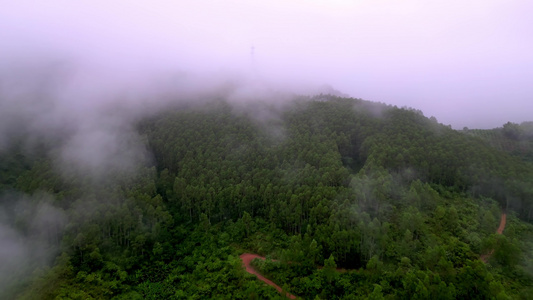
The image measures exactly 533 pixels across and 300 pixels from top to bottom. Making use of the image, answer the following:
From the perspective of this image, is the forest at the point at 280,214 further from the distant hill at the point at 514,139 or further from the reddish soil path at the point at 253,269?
the distant hill at the point at 514,139

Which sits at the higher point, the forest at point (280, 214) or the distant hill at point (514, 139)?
the distant hill at point (514, 139)

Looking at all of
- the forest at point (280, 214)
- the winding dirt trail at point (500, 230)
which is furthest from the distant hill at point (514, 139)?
the winding dirt trail at point (500, 230)

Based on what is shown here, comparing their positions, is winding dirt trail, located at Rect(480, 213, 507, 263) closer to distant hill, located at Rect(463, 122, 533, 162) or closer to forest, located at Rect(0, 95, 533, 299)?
forest, located at Rect(0, 95, 533, 299)

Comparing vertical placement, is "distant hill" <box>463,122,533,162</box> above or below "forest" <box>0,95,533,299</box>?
above

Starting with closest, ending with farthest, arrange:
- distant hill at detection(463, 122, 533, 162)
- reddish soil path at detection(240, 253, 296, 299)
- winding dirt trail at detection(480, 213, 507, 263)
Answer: reddish soil path at detection(240, 253, 296, 299)
winding dirt trail at detection(480, 213, 507, 263)
distant hill at detection(463, 122, 533, 162)

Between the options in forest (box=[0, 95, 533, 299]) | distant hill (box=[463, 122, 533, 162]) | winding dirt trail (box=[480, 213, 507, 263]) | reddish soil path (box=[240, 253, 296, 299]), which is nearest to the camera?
forest (box=[0, 95, 533, 299])

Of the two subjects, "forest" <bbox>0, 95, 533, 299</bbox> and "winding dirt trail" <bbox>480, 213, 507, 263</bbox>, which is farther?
"winding dirt trail" <bbox>480, 213, 507, 263</bbox>

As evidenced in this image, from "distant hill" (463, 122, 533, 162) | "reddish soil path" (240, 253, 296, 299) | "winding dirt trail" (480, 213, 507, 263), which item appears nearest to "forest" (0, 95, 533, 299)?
"winding dirt trail" (480, 213, 507, 263)

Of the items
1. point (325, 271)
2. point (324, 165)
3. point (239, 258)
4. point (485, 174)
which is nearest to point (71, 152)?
point (239, 258)
